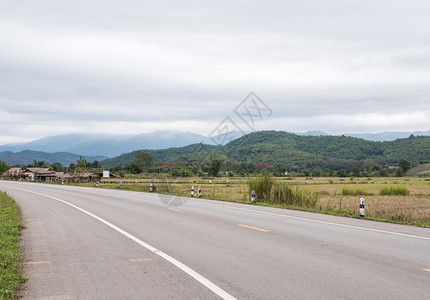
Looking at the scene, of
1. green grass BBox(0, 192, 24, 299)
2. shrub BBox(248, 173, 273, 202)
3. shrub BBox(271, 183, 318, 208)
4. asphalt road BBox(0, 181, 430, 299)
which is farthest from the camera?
shrub BBox(248, 173, 273, 202)

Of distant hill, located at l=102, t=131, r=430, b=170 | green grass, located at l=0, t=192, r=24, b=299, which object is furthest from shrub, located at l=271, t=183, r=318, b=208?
distant hill, located at l=102, t=131, r=430, b=170

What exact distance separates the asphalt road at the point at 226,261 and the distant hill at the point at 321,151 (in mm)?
104631

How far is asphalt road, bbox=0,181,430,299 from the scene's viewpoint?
608 cm

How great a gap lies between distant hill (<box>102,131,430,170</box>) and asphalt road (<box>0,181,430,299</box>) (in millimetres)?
104631

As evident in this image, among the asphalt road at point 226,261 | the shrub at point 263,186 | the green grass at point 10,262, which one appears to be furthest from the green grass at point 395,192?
the green grass at point 10,262

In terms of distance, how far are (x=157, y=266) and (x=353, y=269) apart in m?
3.56

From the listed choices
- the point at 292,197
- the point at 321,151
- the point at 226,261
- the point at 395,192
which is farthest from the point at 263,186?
the point at 321,151

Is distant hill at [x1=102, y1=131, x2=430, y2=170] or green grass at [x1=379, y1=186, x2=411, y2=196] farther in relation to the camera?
distant hill at [x1=102, y1=131, x2=430, y2=170]

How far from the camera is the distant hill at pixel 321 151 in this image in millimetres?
131175

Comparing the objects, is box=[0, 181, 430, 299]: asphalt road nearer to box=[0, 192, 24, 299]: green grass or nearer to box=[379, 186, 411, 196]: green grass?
box=[0, 192, 24, 299]: green grass

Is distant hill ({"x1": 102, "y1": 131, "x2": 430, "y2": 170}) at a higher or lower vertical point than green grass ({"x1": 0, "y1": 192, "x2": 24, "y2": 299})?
higher

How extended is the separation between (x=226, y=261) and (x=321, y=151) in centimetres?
16220

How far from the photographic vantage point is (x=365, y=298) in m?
5.61

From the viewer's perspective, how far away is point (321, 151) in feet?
539
